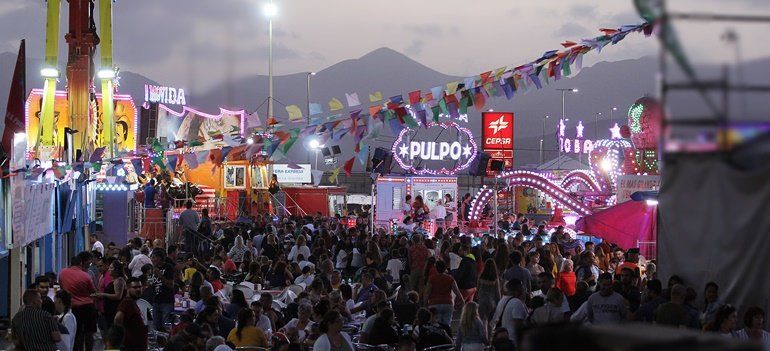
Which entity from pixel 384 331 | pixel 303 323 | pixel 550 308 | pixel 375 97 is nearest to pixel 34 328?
pixel 303 323

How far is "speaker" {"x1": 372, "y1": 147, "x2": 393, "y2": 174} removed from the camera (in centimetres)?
3262

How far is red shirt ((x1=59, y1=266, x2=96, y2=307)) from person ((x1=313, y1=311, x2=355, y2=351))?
531cm

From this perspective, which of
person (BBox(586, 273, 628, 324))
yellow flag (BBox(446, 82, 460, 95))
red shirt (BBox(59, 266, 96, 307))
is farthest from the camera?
yellow flag (BBox(446, 82, 460, 95))

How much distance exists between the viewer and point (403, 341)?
34.2 feet

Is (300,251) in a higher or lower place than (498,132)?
lower

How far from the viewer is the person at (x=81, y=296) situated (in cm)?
1443

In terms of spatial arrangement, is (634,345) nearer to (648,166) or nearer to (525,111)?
(648,166)

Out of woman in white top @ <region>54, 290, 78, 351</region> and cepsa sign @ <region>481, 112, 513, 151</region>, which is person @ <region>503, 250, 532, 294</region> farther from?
cepsa sign @ <region>481, 112, 513, 151</region>

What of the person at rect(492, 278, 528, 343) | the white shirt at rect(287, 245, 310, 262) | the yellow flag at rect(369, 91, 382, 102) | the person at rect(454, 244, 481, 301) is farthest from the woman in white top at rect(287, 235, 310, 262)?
the person at rect(492, 278, 528, 343)

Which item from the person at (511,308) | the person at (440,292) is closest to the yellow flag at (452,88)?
the person at (440,292)

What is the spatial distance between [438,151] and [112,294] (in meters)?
33.8

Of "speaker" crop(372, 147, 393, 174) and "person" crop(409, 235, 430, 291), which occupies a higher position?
"speaker" crop(372, 147, 393, 174)

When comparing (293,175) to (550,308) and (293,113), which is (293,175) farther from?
(550,308)

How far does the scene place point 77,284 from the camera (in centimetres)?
1442
